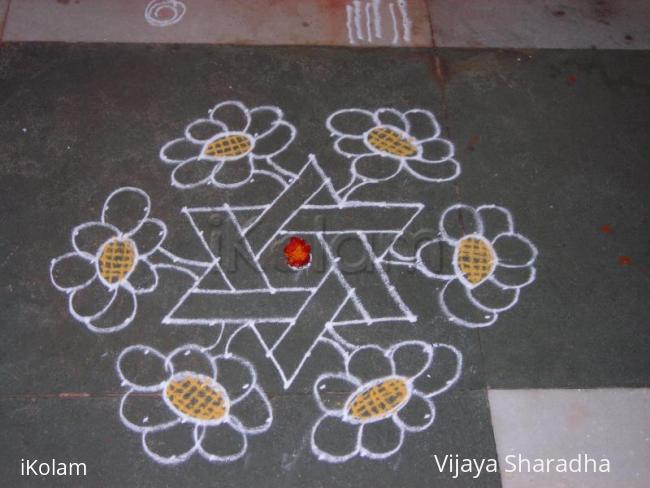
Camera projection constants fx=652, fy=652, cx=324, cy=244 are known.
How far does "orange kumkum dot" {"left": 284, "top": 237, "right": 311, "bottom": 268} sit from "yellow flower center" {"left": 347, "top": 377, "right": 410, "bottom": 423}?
0.83 meters

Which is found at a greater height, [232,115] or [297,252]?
[232,115]

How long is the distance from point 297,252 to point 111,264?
43.3 inches

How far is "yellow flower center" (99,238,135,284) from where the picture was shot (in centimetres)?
382

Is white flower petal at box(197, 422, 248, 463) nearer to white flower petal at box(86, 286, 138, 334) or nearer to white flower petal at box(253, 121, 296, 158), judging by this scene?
white flower petal at box(86, 286, 138, 334)

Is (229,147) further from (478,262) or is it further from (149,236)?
(478,262)

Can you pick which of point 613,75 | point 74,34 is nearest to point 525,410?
point 613,75

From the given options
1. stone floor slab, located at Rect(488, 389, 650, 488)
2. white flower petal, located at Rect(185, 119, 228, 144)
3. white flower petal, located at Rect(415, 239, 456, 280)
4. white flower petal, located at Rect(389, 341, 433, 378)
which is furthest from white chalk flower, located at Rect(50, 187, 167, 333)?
stone floor slab, located at Rect(488, 389, 650, 488)

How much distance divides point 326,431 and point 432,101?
2417 millimetres

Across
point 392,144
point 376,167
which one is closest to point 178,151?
point 376,167

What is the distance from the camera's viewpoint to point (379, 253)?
3938 millimetres

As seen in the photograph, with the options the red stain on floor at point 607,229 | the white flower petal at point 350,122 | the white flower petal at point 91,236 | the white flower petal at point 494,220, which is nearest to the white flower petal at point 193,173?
the white flower petal at point 91,236

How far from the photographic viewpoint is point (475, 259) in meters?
3.94

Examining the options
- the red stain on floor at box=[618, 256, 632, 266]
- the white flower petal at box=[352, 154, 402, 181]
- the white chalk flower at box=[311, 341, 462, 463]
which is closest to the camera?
the white chalk flower at box=[311, 341, 462, 463]

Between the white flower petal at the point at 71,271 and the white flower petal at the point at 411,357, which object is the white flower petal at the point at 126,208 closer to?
the white flower petal at the point at 71,271
